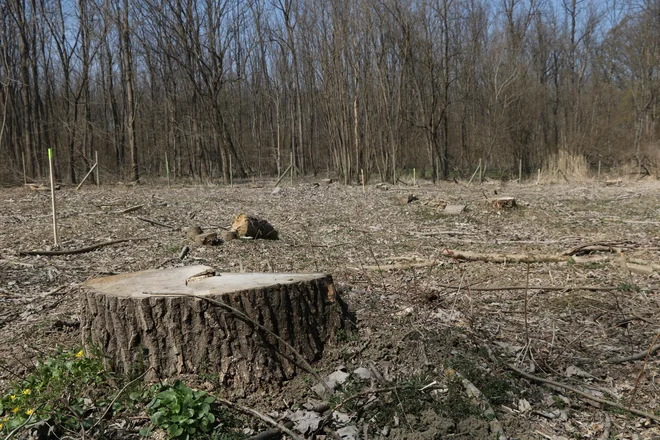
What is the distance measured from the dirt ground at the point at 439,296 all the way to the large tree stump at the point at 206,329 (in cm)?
16

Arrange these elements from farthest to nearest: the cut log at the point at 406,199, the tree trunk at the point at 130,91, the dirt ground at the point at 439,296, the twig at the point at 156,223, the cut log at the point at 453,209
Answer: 1. the tree trunk at the point at 130,91
2. the cut log at the point at 406,199
3. the cut log at the point at 453,209
4. the twig at the point at 156,223
5. the dirt ground at the point at 439,296

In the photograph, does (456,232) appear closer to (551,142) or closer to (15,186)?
(15,186)

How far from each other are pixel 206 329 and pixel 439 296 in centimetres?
215

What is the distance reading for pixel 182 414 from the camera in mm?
2332

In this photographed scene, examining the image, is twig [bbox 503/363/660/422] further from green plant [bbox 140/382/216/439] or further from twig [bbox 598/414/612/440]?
green plant [bbox 140/382/216/439]

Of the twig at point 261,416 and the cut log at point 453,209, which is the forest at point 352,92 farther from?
the twig at point 261,416

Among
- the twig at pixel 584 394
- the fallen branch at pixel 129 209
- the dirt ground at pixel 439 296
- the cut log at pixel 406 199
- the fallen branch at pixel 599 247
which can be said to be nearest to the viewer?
the twig at pixel 584 394

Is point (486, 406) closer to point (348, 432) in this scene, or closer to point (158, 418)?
point (348, 432)

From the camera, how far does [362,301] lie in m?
3.77

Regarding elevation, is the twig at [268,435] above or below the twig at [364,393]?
below

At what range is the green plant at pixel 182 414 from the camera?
7.55 feet

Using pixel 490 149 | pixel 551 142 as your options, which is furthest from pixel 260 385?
pixel 551 142

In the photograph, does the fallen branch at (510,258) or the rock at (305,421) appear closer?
the rock at (305,421)

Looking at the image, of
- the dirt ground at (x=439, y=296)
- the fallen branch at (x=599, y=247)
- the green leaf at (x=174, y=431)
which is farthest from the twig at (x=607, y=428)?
the fallen branch at (x=599, y=247)
